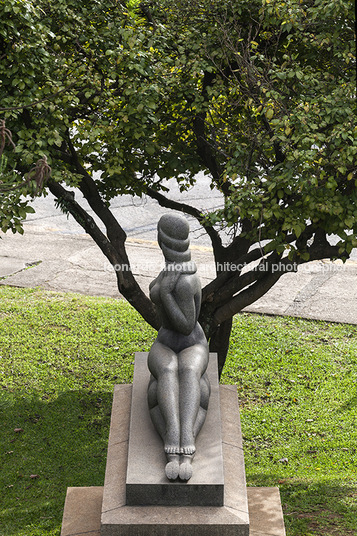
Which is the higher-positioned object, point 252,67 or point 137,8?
point 137,8

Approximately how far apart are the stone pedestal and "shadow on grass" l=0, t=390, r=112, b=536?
65 centimetres

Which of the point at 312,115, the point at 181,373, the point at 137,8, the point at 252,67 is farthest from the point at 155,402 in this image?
the point at 137,8

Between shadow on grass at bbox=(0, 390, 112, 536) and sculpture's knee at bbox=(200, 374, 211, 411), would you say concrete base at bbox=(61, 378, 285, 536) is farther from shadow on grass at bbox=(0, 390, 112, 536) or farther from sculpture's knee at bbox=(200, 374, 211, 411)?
shadow on grass at bbox=(0, 390, 112, 536)

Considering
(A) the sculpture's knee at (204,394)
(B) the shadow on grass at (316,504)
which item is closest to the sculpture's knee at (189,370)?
(A) the sculpture's knee at (204,394)

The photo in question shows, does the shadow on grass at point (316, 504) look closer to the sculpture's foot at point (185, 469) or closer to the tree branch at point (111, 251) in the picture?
the sculpture's foot at point (185, 469)

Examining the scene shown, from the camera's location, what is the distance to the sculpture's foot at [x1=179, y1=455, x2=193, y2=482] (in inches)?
181

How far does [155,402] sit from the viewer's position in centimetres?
527

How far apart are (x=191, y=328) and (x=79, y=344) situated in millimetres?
4405

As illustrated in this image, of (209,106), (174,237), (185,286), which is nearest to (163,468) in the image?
(185,286)

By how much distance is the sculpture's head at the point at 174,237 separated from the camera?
515 cm

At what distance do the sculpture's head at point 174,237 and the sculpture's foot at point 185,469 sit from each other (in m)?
1.61

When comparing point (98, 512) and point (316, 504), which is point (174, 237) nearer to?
point (98, 512)

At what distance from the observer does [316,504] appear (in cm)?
595

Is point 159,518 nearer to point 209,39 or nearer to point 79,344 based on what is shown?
point 209,39
